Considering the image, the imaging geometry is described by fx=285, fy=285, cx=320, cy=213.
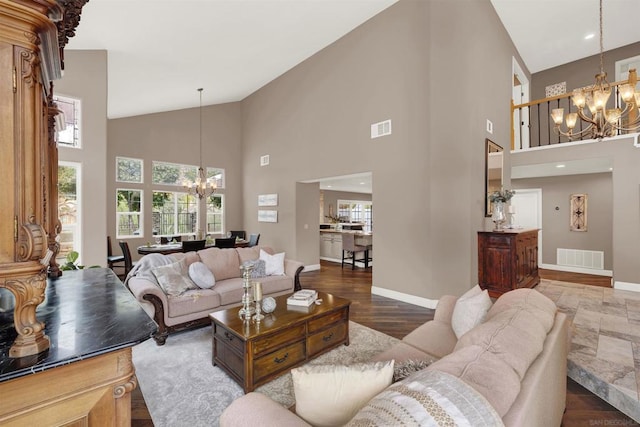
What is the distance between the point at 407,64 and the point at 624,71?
5969 millimetres

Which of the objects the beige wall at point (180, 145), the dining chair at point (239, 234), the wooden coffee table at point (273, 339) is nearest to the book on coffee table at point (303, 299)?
the wooden coffee table at point (273, 339)

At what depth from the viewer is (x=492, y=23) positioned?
5223 mm

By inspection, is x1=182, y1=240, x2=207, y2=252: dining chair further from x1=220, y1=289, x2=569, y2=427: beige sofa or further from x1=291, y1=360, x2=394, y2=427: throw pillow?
x1=291, y1=360, x2=394, y2=427: throw pillow

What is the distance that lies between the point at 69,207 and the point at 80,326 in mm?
4186

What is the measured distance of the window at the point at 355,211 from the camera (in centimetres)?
1255

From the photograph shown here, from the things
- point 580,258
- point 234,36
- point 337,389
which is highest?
point 234,36

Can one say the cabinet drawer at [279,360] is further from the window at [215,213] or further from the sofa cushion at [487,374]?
the window at [215,213]

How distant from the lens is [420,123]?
14.5ft

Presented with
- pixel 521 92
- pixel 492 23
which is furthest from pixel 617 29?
pixel 492 23

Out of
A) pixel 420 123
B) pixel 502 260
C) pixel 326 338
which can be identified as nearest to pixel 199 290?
pixel 326 338

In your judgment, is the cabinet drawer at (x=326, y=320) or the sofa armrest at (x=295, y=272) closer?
the cabinet drawer at (x=326, y=320)

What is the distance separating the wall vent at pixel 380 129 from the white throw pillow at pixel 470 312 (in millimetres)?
3484

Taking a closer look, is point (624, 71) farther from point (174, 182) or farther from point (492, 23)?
point (174, 182)

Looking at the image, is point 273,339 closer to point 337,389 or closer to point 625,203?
point 337,389
